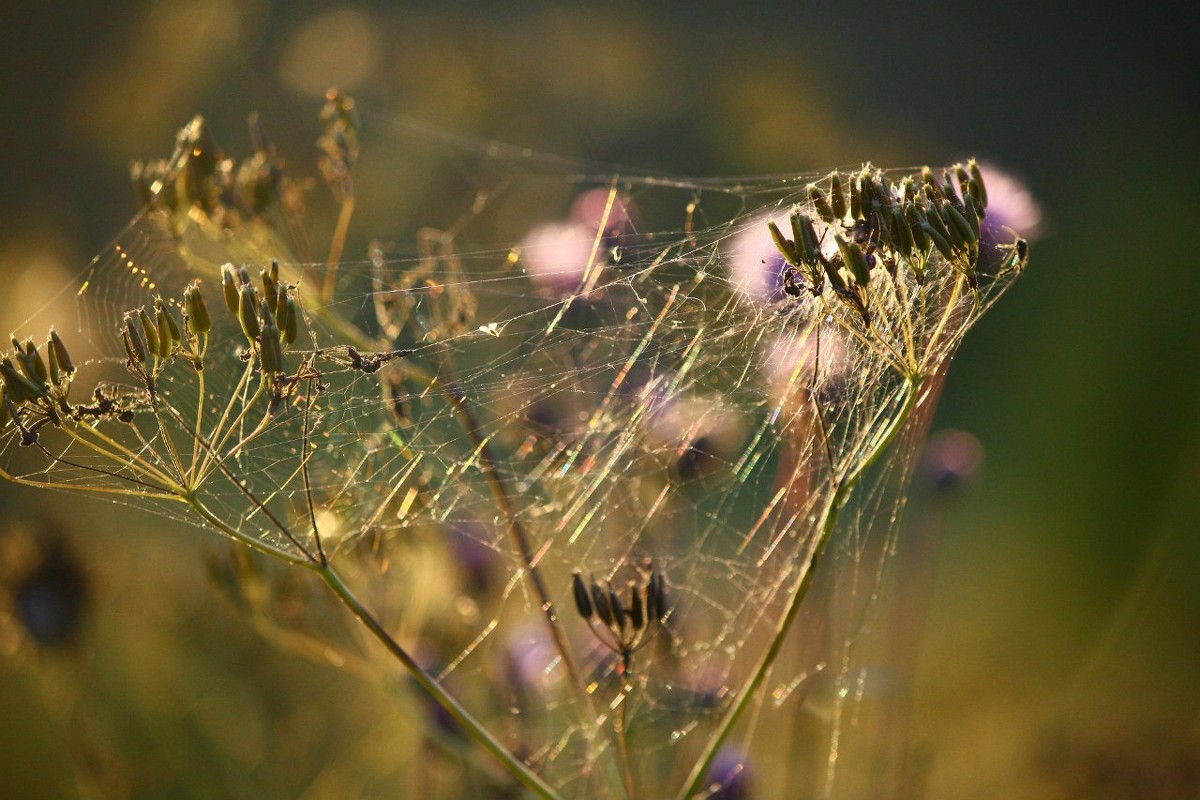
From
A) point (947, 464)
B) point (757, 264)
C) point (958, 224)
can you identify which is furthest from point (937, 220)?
point (947, 464)

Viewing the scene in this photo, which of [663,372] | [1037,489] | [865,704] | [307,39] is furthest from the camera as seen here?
[307,39]

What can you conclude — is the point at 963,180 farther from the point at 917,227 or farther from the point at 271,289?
the point at 271,289

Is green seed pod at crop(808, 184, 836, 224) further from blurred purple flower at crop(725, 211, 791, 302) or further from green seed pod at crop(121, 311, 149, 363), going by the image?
green seed pod at crop(121, 311, 149, 363)

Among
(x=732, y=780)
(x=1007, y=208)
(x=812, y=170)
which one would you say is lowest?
(x=732, y=780)

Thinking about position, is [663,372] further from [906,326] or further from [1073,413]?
[1073,413]

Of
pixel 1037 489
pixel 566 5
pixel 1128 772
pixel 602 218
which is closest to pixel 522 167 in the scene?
pixel 566 5

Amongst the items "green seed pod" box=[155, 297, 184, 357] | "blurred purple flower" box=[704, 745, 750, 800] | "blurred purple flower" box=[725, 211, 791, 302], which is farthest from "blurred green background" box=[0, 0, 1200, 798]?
"blurred purple flower" box=[725, 211, 791, 302]

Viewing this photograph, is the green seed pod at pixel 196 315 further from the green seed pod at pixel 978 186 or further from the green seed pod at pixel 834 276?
the green seed pod at pixel 978 186
